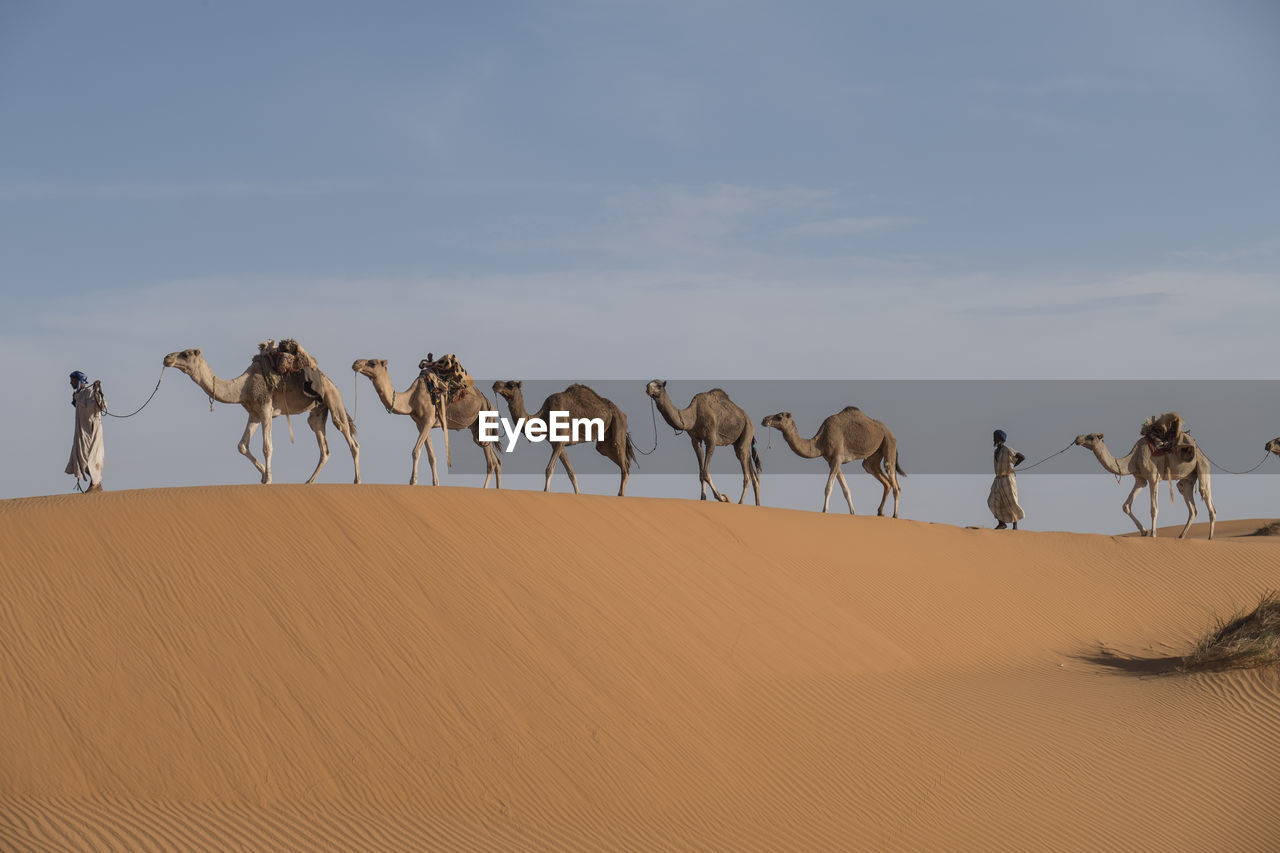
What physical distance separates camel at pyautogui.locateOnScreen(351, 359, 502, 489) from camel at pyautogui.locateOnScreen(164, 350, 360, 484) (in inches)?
26.9

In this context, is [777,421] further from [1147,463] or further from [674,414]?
[1147,463]

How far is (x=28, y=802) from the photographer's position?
29.2 ft

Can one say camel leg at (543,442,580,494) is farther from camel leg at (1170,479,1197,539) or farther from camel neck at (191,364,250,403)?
camel leg at (1170,479,1197,539)

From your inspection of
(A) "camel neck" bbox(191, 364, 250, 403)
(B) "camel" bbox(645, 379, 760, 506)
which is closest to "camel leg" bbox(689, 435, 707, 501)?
(B) "camel" bbox(645, 379, 760, 506)

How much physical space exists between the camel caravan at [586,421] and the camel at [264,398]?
0.6 inches

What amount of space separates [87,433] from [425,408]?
4882 mm

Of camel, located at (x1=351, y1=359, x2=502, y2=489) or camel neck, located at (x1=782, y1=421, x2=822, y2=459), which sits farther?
camel neck, located at (x1=782, y1=421, x2=822, y2=459)

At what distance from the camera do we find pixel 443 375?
1822 cm

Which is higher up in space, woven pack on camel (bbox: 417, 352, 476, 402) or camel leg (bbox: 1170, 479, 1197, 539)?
woven pack on camel (bbox: 417, 352, 476, 402)

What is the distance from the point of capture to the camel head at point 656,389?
20672mm

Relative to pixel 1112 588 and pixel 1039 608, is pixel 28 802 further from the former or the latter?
pixel 1112 588

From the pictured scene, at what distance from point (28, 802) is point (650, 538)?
8.43 metres

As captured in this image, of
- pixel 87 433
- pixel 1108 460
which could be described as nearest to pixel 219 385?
pixel 87 433

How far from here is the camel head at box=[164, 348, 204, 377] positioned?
52.8 ft
